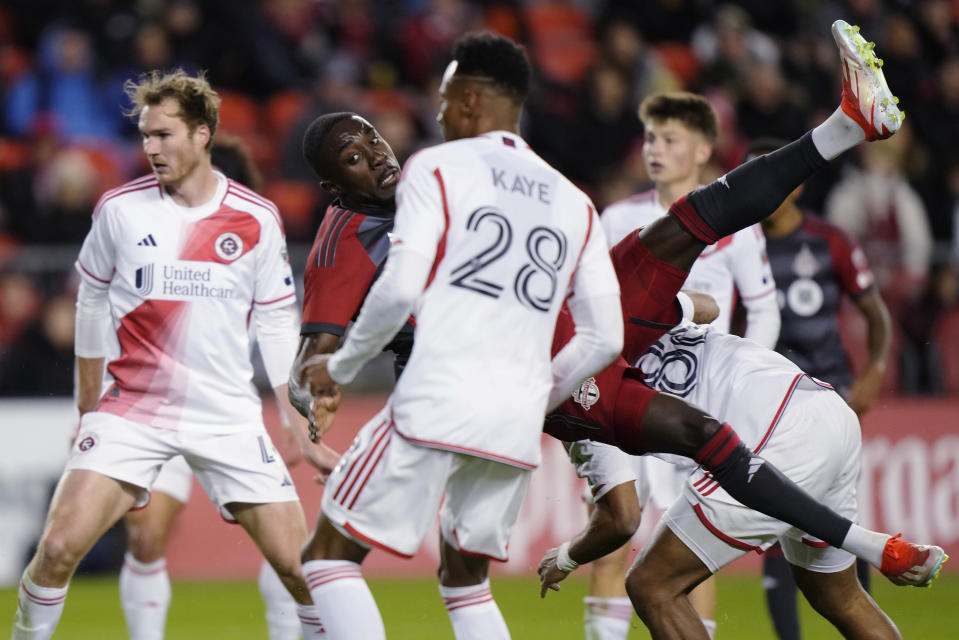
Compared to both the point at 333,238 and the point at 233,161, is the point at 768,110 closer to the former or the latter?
the point at 233,161

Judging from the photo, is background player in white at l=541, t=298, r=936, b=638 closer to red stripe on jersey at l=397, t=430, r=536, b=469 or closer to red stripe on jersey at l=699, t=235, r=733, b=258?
red stripe on jersey at l=397, t=430, r=536, b=469

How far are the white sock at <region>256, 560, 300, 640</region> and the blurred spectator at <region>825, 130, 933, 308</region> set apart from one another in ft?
20.0

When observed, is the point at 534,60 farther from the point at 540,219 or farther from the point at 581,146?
the point at 540,219

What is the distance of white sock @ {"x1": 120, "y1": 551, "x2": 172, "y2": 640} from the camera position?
6.32 m

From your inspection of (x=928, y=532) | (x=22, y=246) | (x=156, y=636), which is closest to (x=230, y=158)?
(x=156, y=636)

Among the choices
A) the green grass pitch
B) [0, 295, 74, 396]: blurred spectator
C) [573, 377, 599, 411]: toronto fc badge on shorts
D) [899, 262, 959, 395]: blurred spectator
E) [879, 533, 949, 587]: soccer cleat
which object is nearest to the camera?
[879, 533, 949, 587]: soccer cleat

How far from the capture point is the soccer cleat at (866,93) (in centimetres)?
480

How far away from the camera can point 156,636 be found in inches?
250

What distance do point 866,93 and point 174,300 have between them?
275 cm

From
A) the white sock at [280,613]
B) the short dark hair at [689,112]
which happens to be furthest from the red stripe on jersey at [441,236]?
the short dark hair at [689,112]

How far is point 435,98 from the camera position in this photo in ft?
42.5

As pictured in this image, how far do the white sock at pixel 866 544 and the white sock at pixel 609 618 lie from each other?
1.70 metres

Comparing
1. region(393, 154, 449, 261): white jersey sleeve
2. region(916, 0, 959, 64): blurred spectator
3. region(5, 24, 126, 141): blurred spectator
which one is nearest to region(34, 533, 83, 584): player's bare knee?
region(393, 154, 449, 261): white jersey sleeve

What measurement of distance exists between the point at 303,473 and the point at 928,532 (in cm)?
448
